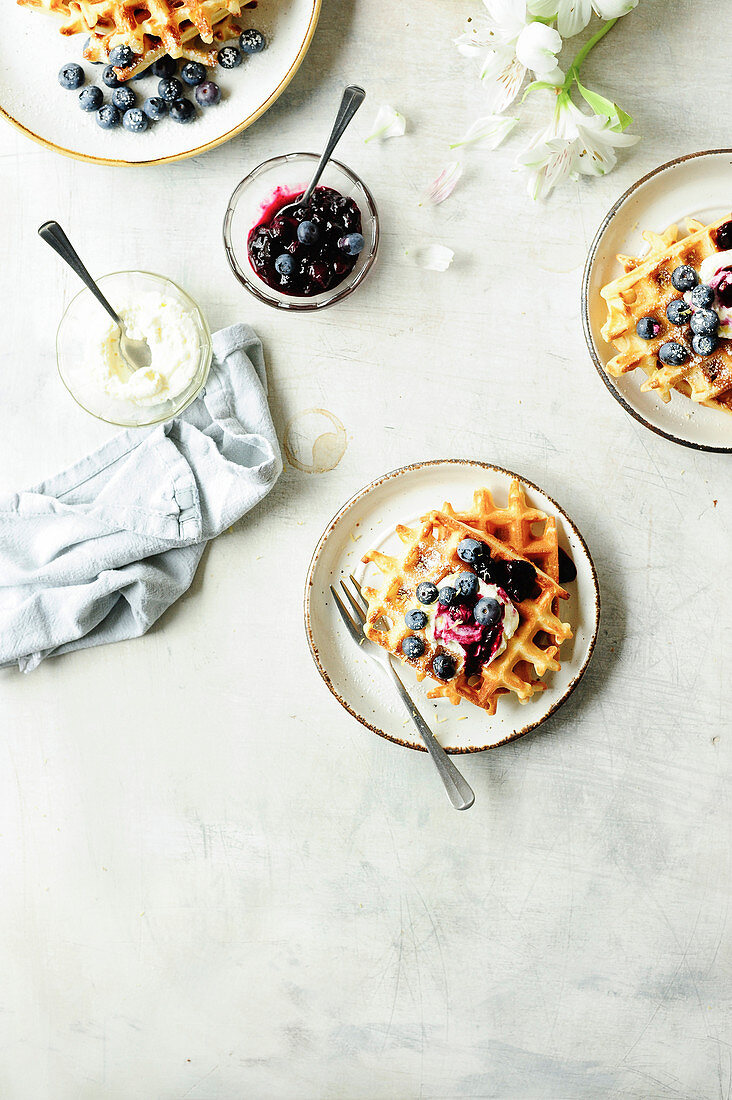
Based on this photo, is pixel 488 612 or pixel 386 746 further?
pixel 386 746

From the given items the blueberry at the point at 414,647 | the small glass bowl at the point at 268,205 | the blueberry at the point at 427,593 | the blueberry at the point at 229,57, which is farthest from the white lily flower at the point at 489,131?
the blueberry at the point at 414,647

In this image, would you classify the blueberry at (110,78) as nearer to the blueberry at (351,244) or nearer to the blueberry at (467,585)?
the blueberry at (351,244)

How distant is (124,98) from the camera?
7.99 feet

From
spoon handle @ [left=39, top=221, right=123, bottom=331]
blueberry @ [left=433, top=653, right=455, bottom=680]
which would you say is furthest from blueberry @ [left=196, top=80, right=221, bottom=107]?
blueberry @ [left=433, top=653, right=455, bottom=680]

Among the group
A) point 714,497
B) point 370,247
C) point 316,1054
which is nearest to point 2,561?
point 370,247

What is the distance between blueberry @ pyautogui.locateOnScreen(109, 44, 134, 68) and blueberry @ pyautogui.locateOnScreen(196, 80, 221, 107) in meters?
0.21

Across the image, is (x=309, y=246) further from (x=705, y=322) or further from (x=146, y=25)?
(x=705, y=322)

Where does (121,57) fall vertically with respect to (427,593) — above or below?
above

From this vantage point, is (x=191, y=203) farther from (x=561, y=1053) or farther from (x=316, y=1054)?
(x=561, y=1053)

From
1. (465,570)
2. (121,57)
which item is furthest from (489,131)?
(465,570)

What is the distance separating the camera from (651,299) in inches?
89.9

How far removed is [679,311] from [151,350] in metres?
1.54

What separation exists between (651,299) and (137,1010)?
2.78m

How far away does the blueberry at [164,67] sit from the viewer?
8.02 feet
